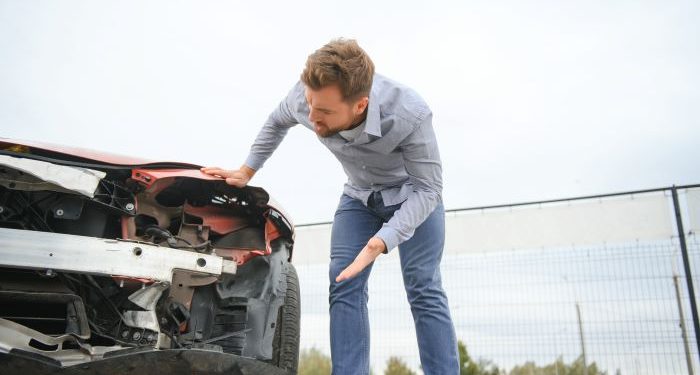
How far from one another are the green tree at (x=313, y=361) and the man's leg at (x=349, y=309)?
3533 millimetres

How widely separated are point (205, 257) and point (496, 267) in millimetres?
3862

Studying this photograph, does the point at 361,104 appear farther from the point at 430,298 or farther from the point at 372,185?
the point at 430,298

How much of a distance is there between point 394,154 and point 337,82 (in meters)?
0.50

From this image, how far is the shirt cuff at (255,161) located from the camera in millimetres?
2650

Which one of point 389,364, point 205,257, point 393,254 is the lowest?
point 389,364

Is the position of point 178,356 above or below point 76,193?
below

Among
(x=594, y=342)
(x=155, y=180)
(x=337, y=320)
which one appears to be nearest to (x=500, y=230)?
(x=594, y=342)

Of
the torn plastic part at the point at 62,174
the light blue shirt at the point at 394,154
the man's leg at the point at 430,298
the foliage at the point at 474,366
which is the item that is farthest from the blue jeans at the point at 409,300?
the foliage at the point at 474,366

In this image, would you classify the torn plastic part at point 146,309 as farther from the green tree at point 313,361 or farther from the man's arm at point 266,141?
the green tree at point 313,361

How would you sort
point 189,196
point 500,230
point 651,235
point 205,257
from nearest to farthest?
point 205,257 < point 189,196 < point 651,235 < point 500,230

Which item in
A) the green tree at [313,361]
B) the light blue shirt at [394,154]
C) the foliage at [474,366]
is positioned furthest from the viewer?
the green tree at [313,361]

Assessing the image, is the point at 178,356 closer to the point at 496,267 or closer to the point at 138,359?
the point at 138,359

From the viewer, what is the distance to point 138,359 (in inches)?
72.5

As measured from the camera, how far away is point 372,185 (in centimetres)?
254
